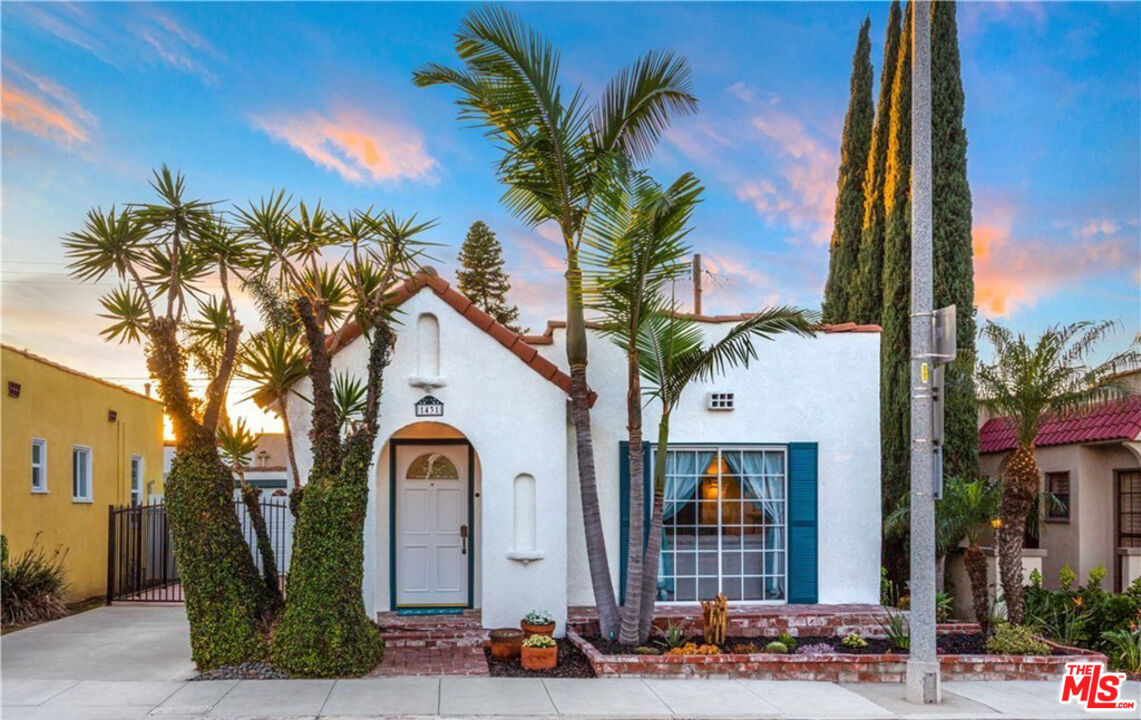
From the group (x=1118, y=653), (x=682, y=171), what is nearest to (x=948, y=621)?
(x=1118, y=653)

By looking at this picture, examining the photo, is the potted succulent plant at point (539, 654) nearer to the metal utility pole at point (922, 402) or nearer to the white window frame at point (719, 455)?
the white window frame at point (719, 455)

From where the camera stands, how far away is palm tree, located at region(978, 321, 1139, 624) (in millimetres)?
11766

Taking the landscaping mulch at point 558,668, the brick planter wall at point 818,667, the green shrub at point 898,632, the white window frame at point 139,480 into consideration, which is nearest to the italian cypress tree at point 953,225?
the green shrub at point 898,632

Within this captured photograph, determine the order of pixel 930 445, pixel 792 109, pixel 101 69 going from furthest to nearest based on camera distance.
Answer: pixel 792 109 → pixel 101 69 → pixel 930 445

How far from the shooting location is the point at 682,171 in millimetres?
10820

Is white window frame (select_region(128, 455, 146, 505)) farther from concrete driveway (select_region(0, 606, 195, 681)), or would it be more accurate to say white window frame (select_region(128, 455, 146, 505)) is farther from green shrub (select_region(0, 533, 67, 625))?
concrete driveway (select_region(0, 606, 195, 681))

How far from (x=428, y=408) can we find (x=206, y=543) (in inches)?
119

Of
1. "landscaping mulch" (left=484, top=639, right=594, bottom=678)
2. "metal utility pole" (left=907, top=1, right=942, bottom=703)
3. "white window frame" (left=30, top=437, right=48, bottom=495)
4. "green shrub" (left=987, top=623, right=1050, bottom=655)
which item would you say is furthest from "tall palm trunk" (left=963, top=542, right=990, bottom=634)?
"white window frame" (left=30, top=437, right=48, bottom=495)

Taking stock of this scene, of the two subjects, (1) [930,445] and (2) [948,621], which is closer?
(1) [930,445]

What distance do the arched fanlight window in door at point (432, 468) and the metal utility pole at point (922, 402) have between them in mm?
A: 6162

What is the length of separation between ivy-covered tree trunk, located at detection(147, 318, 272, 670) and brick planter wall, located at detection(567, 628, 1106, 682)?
376cm

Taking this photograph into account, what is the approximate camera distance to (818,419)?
1323cm

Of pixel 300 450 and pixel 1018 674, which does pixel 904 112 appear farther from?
pixel 300 450

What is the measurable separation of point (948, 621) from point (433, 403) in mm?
7447
